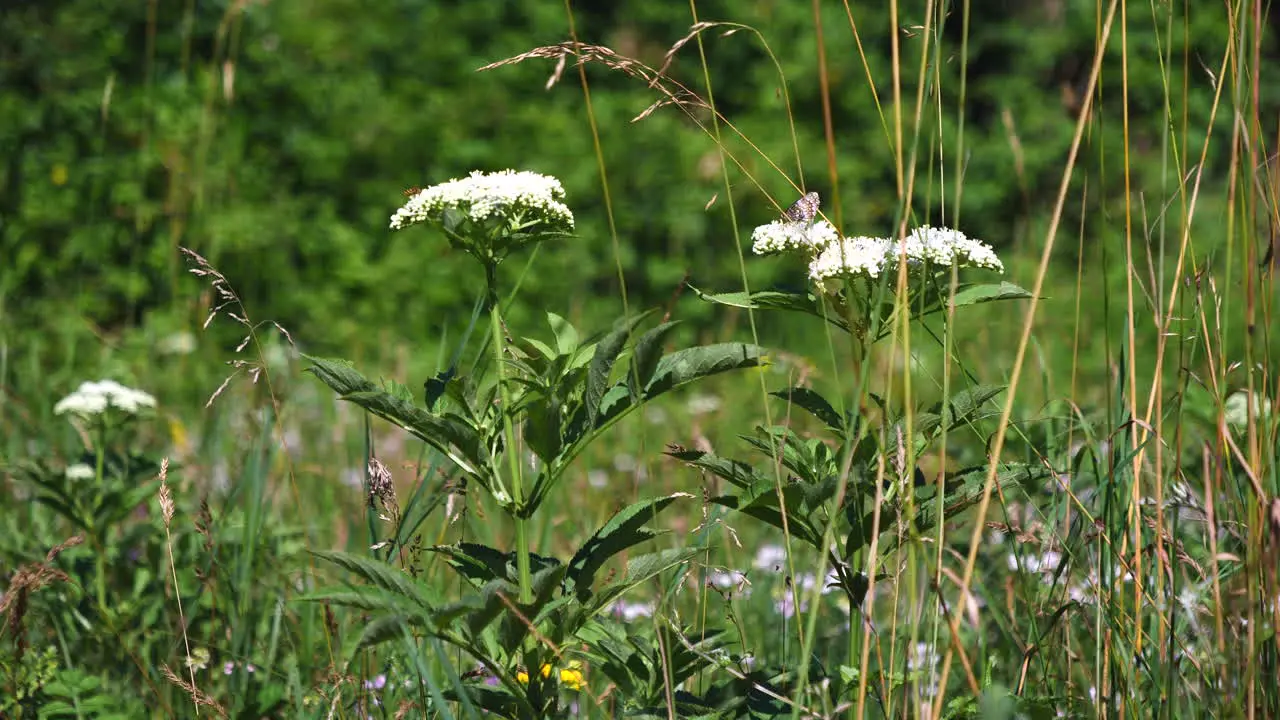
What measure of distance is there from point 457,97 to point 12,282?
6.07 feet

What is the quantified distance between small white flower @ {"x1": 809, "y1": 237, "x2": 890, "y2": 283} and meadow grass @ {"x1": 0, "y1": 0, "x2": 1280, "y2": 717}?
1.9 inches

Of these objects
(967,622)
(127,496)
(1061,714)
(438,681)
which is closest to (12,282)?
(127,496)

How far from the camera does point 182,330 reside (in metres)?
4.46

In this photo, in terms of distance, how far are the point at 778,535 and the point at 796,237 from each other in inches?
68.6

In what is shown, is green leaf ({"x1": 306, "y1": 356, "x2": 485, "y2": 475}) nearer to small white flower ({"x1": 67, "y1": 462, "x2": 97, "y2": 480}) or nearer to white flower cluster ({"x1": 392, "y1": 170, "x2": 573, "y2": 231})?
white flower cluster ({"x1": 392, "y1": 170, "x2": 573, "y2": 231})

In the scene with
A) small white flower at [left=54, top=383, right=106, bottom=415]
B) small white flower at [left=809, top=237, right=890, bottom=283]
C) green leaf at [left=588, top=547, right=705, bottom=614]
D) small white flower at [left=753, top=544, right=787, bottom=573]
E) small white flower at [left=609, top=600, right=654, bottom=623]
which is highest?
small white flower at [left=809, top=237, right=890, bottom=283]

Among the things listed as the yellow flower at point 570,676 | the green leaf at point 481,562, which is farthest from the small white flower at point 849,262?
the yellow flower at point 570,676

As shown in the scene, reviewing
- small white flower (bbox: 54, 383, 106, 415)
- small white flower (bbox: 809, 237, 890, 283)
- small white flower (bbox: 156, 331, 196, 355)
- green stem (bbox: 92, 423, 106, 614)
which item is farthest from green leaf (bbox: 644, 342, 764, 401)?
small white flower (bbox: 156, 331, 196, 355)

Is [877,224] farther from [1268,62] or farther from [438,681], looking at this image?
[438,681]

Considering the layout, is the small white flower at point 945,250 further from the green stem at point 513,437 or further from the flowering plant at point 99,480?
the flowering plant at point 99,480

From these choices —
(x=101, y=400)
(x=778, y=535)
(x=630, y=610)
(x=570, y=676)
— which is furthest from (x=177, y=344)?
(x=570, y=676)

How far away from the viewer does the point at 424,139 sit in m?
5.14

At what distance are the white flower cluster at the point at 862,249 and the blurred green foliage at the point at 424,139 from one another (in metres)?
3.21

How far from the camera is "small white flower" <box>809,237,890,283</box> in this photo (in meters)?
1.36
